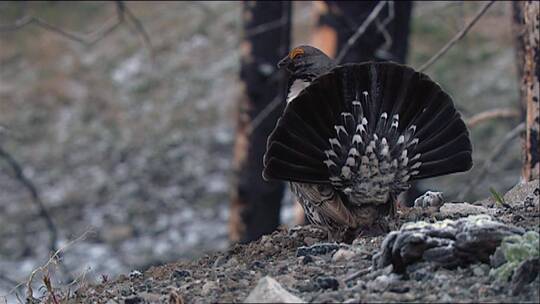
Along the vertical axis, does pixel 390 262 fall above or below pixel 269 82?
below

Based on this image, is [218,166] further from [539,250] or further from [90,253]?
[539,250]

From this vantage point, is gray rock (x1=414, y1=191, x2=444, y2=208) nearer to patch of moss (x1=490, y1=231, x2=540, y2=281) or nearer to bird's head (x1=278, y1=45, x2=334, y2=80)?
bird's head (x1=278, y1=45, x2=334, y2=80)

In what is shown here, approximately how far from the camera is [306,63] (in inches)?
263

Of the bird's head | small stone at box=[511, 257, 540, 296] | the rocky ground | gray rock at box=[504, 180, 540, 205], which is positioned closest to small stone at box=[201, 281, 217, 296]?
the rocky ground

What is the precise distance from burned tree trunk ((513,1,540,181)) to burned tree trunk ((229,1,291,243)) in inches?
164

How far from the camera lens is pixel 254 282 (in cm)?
512

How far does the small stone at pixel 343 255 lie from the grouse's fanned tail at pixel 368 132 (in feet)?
2.03

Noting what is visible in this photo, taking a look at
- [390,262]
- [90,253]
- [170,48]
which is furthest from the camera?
[170,48]

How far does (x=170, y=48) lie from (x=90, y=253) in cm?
745

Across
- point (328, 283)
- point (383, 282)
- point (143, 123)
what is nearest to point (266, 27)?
point (328, 283)

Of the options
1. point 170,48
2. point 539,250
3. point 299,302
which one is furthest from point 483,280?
point 170,48

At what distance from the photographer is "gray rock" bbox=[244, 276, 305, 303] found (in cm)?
434

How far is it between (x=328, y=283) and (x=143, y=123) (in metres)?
15.3

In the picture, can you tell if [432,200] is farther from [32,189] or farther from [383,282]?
[32,189]
